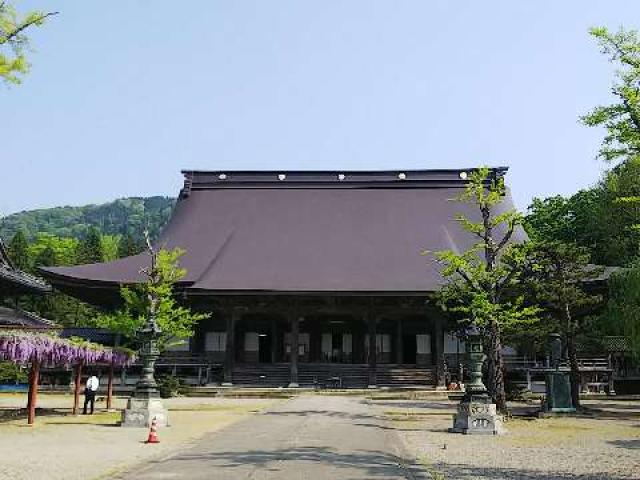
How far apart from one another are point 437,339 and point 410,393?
4.03 meters

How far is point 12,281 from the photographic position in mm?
26250

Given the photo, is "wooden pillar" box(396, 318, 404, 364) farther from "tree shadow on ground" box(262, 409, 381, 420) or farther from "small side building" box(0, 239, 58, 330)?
"small side building" box(0, 239, 58, 330)

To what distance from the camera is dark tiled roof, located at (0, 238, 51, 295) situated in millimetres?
26047

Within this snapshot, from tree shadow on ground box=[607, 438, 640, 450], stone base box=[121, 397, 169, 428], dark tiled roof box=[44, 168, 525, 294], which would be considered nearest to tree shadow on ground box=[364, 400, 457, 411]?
dark tiled roof box=[44, 168, 525, 294]

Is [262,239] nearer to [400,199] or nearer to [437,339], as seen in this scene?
[400,199]

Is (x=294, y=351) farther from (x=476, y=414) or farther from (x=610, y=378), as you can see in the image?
(x=610, y=378)

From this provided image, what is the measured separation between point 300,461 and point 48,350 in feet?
35.0

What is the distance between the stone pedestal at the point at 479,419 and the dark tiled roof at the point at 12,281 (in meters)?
18.9

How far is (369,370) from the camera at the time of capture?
32.9 m

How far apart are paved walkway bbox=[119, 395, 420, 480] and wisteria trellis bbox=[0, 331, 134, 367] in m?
6.00

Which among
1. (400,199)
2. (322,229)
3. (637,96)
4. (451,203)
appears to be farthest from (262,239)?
(637,96)

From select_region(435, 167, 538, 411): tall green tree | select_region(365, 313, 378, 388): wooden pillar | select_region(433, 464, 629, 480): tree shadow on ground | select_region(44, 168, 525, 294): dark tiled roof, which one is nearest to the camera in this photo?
select_region(433, 464, 629, 480): tree shadow on ground

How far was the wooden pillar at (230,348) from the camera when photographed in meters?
33.0

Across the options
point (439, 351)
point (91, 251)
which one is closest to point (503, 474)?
point (439, 351)
